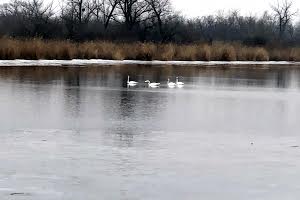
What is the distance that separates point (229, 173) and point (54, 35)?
49236mm

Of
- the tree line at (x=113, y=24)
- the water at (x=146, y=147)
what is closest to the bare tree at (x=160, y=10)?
the tree line at (x=113, y=24)

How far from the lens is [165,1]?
225 ft

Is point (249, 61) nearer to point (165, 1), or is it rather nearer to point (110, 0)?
point (165, 1)

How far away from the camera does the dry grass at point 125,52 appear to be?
35.8 meters

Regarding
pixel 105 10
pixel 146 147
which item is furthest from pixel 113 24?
pixel 146 147

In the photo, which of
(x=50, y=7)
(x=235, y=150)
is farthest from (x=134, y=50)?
(x=235, y=150)

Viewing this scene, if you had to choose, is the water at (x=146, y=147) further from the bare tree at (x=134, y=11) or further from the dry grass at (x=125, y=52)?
the bare tree at (x=134, y=11)

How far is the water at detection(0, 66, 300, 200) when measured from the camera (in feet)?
20.7

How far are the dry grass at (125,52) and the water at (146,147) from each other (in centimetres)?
1991

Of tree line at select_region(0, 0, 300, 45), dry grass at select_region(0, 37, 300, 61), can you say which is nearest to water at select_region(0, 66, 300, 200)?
dry grass at select_region(0, 37, 300, 61)

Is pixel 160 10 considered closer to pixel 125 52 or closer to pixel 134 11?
pixel 134 11

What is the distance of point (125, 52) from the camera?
43.2 metres

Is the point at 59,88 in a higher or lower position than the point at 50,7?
lower

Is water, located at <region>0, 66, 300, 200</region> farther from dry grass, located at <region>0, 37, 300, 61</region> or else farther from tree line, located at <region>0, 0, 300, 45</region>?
tree line, located at <region>0, 0, 300, 45</region>
